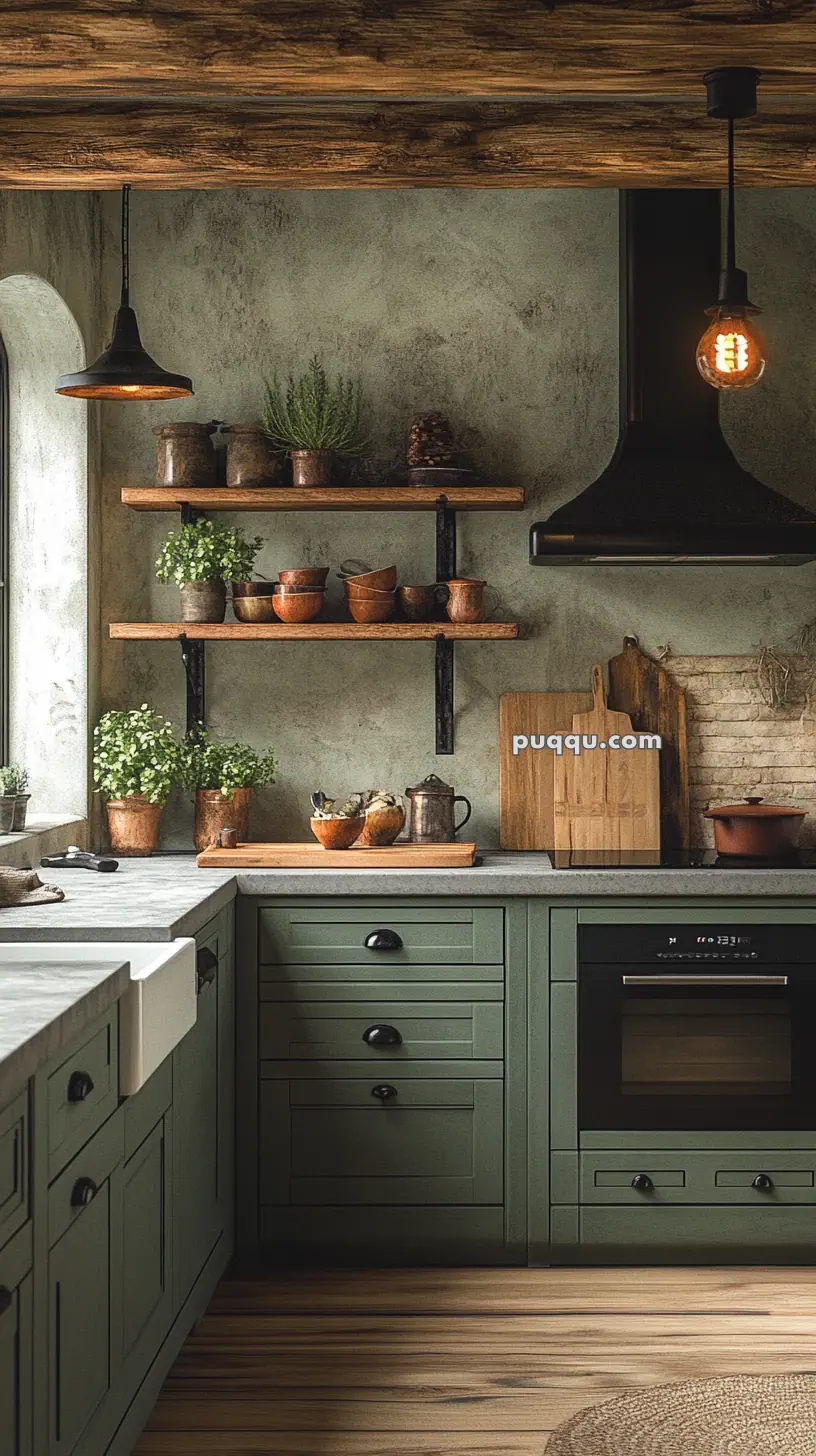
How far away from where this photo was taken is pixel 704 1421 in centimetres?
295

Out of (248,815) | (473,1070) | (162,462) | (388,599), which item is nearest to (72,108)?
(162,462)

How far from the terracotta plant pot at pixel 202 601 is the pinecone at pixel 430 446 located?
700mm

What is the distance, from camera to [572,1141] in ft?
12.6

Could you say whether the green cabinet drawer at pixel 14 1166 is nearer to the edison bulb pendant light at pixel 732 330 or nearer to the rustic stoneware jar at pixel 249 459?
the edison bulb pendant light at pixel 732 330

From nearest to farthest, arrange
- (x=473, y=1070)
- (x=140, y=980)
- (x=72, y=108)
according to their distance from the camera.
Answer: (x=140, y=980), (x=72, y=108), (x=473, y=1070)

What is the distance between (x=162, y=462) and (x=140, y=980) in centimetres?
227

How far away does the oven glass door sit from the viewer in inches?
150

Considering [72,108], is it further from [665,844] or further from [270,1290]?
[270,1290]

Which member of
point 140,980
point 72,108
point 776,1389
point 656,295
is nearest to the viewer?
point 140,980

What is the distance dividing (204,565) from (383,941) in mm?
A: 1286

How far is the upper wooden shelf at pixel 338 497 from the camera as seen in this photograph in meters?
4.30

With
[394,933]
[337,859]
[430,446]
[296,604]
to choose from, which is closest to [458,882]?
[394,933]

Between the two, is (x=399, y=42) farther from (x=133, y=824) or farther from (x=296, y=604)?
(x=133, y=824)

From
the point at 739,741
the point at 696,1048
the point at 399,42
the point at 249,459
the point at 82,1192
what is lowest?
the point at 696,1048
